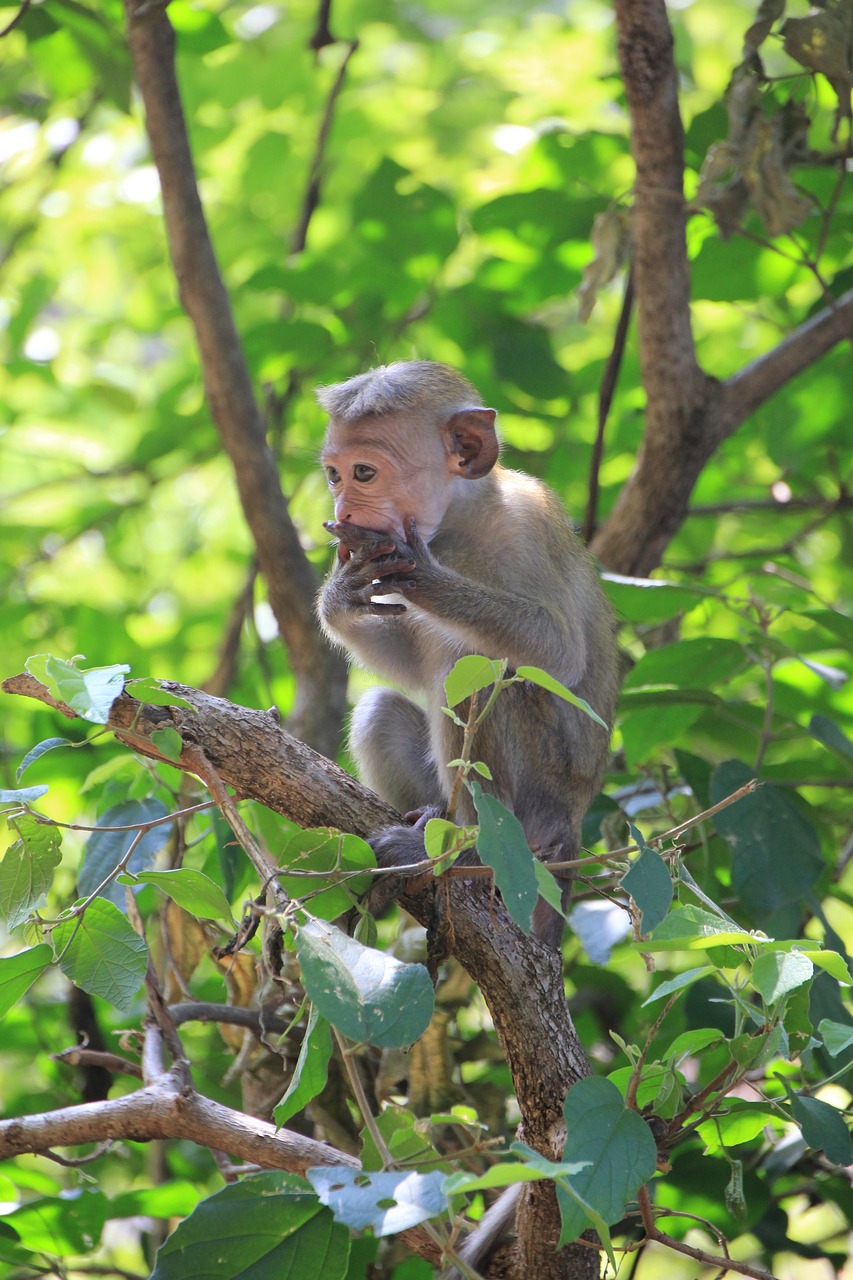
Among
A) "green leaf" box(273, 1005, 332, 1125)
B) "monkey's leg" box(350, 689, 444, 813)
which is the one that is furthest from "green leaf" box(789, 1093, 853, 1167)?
"monkey's leg" box(350, 689, 444, 813)

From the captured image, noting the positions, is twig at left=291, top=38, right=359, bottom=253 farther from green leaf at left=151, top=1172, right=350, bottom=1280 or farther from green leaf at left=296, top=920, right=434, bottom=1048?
green leaf at left=151, top=1172, right=350, bottom=1280

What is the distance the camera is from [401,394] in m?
3.46

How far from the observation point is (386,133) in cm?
596

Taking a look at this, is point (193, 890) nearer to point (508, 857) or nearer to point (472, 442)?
point (508, 857)

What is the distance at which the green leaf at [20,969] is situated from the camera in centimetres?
200

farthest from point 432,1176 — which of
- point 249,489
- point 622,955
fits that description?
point 249,489

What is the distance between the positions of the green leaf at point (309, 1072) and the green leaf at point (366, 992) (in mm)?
214

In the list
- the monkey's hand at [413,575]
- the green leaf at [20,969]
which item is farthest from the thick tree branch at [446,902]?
the monkey's hand at [413,575]

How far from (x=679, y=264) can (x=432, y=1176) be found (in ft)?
10.00

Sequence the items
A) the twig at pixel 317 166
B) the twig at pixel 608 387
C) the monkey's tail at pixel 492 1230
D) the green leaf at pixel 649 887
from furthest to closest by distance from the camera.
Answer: the twig at pixel 317 166, the twig at pixel 608 387, the monkey's tail at pixel 492 1230, the green leaf at pixel 649 887

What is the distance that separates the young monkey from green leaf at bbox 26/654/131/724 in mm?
1254

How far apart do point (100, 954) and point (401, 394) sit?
1.94 meters

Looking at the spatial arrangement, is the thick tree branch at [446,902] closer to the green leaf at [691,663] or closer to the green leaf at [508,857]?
the green leaf at [508,857]

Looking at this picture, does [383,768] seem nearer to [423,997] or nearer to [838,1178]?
[838,1178]
